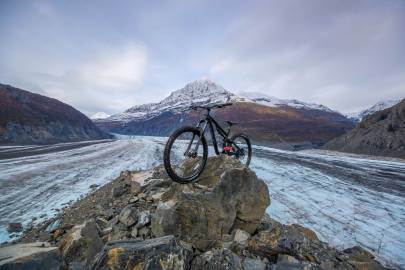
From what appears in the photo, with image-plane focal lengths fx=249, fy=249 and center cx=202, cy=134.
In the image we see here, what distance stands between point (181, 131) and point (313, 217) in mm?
7950

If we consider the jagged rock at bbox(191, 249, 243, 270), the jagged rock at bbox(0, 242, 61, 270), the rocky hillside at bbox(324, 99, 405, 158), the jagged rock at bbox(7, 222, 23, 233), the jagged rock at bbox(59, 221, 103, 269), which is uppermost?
the rocky hillside at bbox(324, 99, 405, 158)

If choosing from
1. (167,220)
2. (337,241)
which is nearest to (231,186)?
(167,220)

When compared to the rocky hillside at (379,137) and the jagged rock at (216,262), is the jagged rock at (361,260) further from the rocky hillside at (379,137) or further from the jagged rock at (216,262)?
the rocky hillside at (379,137)

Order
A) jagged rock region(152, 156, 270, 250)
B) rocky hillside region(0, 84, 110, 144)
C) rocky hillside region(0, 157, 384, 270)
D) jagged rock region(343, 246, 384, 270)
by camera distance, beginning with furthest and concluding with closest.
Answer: rocky hillside region(0, 84, 110, 144) → jagged rock region(343, 246, 384, 270) → jagged rock region(152, 156, 270, 250) → rocky hillside region(0, 157, 384, 270)

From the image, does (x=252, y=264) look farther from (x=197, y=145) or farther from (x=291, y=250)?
(x=197, y=145)

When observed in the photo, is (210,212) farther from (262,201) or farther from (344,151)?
(344,151)

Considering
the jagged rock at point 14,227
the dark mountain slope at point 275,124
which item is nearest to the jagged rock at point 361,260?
the jagged rock at point 14,227

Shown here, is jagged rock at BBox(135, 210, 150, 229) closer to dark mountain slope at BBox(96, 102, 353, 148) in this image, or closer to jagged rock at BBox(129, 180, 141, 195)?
jagged rock at BBox(129, 180, 141, 195)

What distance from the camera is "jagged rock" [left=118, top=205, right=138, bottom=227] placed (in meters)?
6.14

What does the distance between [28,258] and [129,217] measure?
9.09 feet

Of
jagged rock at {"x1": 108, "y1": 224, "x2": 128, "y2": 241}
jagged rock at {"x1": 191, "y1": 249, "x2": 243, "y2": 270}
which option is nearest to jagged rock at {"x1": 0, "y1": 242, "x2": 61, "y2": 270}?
jagged rock at {"x1": 108, "y1": 224, "x2": 128, "y2": 241}

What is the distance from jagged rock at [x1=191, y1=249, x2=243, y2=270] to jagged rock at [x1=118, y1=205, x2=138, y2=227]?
2408 mm

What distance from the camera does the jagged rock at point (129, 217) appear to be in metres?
6.14

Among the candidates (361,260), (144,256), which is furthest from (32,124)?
(361,260)
